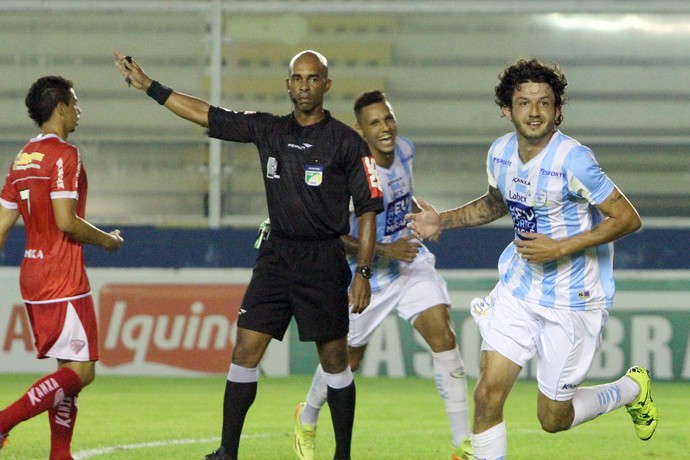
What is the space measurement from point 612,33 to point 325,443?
5.91 metres

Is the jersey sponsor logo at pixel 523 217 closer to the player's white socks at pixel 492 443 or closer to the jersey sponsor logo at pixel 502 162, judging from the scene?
the jersey sponsor logo at pixel 502 162

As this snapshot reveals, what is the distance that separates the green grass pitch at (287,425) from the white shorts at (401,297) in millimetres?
667

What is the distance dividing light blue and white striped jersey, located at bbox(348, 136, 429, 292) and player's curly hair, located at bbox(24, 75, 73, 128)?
1.84m

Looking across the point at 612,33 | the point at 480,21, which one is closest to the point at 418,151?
the point at 480,21

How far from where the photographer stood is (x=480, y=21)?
11.6m

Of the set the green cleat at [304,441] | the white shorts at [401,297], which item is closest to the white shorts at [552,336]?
the white shorts at [401,297]

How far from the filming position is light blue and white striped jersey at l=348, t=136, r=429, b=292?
7.10m

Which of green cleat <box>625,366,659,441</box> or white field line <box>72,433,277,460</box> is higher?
green cleat <box>625,366,659,441</box>

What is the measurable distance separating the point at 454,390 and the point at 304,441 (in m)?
0.82

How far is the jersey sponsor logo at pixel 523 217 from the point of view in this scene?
5.55 meters

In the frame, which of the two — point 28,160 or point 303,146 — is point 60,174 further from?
point 303,146

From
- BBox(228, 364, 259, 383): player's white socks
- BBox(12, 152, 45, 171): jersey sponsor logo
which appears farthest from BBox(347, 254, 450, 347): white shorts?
BBox(12, 152, 45, 171): jersey sponsor logo

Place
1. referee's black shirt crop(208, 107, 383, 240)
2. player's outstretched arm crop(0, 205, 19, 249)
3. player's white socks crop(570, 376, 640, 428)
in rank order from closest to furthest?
player's white socks crop(570, 376, 640, 428) → referee's black shirt crop(208, 107, 383, 240) → player's outstretched arm crop(0, 205, 19, 249)

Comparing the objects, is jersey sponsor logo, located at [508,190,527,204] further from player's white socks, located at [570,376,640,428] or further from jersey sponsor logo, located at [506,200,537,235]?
player's white socks, located at [570,376,640,428]
